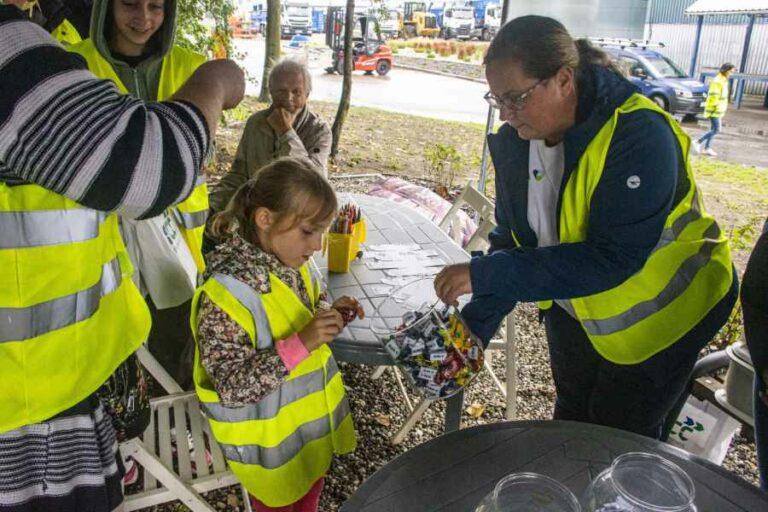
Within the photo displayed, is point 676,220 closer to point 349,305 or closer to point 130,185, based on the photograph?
point 349,305

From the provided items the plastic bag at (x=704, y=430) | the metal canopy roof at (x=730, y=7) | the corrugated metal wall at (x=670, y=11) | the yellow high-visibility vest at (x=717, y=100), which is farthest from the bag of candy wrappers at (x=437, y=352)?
the corrugated metal wall at (x=670, y=11)

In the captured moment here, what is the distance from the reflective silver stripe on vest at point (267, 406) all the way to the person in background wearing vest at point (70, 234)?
313mm

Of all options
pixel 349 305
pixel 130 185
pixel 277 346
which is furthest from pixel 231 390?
pixel 130 185

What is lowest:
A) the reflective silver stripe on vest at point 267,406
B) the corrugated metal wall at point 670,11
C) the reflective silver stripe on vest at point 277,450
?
the reflective silver stripe on vest at point 277,450

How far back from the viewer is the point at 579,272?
4.84 ft

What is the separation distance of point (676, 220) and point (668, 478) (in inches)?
33.1

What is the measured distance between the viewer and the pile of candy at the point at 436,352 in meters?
1.52

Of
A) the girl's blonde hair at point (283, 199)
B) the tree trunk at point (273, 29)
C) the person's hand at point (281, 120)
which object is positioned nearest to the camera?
the girl's blonde hair at point (283, 199)

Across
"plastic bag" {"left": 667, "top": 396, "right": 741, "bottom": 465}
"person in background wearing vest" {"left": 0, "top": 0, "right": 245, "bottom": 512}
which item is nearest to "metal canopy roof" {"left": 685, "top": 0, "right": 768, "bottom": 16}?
"plastic bag" {"left": 667, "top": 396, "right": 741, "bottom": 465}

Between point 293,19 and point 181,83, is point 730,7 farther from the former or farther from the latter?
point 293,19

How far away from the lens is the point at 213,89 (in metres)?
1.13

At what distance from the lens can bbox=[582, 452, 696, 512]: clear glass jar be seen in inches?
36.6

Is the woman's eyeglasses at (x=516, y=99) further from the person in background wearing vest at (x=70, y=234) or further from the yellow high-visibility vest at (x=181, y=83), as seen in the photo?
the yellow high-visibility vest at (x=181, y=83)

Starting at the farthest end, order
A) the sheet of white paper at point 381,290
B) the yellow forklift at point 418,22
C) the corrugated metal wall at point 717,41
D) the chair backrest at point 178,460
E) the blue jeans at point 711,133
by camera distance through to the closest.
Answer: the yellow forklift at point 418,22
the corrugated metal wall at point 717,41
the blue jeans at point 711,133
the sheet of white paper at point 381,290
the chair backrest at point 178,460
